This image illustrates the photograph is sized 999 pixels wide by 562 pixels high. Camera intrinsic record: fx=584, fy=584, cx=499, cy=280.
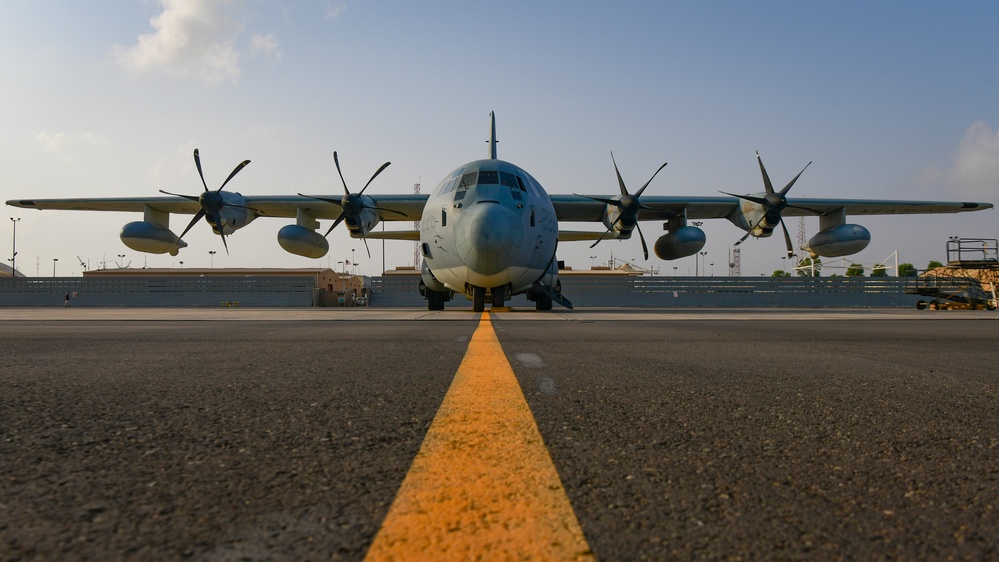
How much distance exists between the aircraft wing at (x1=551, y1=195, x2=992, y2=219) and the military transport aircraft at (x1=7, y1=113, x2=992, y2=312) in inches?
1.6

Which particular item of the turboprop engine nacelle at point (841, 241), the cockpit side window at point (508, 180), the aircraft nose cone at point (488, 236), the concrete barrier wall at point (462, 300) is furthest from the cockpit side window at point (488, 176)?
the concrete barrier wall at point (462, 300)

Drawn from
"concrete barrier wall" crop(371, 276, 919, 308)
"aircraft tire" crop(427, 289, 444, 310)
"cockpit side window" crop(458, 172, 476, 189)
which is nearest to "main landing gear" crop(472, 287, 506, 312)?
"cockpit side window" crop(458, 172, 476, 189)

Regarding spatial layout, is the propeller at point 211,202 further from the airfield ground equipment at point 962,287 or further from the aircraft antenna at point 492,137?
the airfield ground equipment at point 962,287

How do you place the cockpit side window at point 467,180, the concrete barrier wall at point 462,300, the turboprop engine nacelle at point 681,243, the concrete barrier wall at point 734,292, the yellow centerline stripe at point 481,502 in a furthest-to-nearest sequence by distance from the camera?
1. the concrete barrier wall at point 734,292
2. the concrete barrier wall at point 462,300
3. the turboprop engine nacelle at point 681,243
4. the cockpit side window at point 467,180
5. the yellow centerline stripe at point 481,502

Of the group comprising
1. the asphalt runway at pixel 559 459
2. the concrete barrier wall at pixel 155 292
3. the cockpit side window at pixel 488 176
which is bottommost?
the asphalt runway at pixel 559 459

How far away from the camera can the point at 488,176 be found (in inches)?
515

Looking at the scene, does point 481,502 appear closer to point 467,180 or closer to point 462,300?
point 467,180

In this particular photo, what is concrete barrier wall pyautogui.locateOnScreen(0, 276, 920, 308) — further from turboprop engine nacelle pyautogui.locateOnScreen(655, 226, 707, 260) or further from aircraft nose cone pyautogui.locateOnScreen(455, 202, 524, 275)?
aircraft nose cone pyautogui.locateOnScreen(455, 202, 524, 275)

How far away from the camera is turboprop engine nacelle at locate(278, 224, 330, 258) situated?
757 inches

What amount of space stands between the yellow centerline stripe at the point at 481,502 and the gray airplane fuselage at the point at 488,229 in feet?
33.9

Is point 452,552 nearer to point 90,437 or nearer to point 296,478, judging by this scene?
point 296,478

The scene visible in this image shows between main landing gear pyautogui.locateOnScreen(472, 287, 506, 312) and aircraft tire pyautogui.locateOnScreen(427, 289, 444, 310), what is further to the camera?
aircraft tire pyautogui.locateOnScreen(427, 289, 444, 310)

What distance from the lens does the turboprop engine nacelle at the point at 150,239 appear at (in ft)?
64.6

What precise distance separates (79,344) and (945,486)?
608cm
